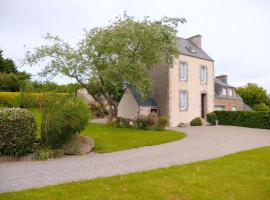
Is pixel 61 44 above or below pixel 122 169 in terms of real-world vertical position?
above

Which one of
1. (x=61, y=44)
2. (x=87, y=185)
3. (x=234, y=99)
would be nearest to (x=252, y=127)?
(x=234, y=99)

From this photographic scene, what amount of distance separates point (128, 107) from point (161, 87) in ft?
12.0

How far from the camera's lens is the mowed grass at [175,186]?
5.79 m

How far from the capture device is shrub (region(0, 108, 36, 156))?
996cm

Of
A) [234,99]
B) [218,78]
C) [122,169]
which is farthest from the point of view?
[218,78]

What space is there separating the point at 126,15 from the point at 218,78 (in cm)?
2035

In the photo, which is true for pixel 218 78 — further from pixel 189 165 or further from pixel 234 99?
pixel 189 165

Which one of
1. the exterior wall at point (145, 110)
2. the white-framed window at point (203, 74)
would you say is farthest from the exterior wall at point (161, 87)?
the white-framed window at point (203, 74)

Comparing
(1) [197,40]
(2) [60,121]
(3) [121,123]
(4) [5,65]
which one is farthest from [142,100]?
(4) [5,65]

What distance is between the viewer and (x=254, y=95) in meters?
45.7

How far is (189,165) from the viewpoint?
8.80 metres

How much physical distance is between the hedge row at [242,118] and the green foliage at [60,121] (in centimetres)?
1978

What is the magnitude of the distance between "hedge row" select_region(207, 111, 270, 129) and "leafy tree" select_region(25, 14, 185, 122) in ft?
34.7

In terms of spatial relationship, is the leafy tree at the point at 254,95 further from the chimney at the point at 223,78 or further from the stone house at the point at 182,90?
the stone house at the point at 182,90
